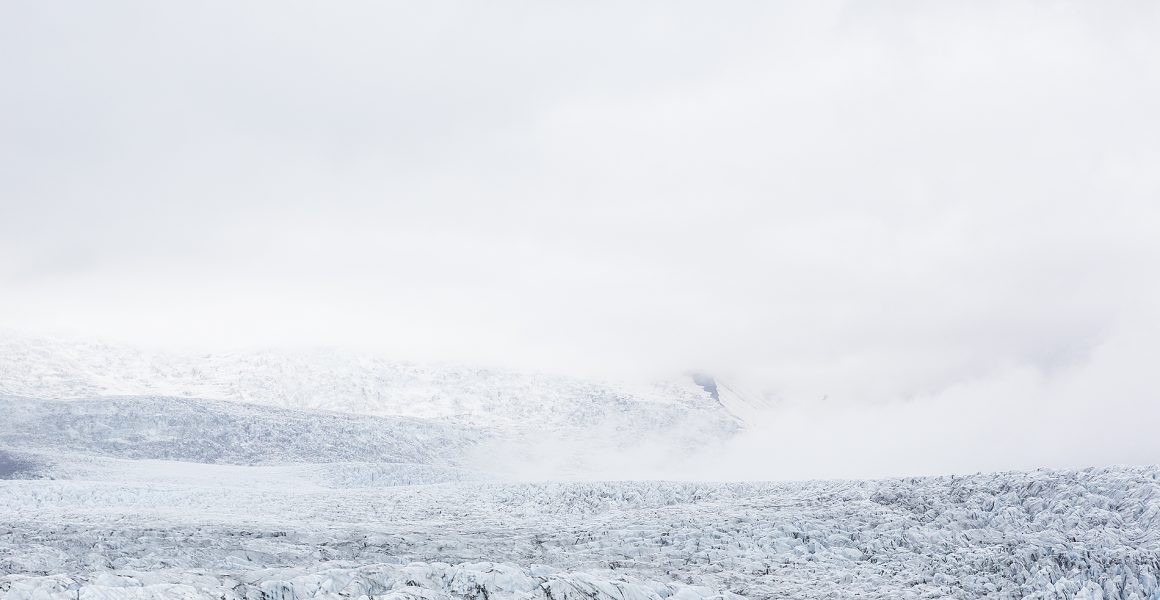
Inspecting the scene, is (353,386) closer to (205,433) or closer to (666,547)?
(205,433)

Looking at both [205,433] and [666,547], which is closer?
[666,547]

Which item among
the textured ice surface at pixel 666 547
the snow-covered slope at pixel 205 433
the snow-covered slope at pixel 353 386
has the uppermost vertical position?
the snow-covered slope at pixel 353 386

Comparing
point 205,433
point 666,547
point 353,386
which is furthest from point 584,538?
point 353,386

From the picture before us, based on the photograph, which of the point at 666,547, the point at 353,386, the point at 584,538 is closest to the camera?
the point at 666,547

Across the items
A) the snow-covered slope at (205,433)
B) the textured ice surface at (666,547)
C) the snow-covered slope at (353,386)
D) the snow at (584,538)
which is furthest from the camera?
the snow-covered slope at (353,386)

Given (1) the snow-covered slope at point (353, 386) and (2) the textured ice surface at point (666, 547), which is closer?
(2) the textured ice surface at point (666, 547)

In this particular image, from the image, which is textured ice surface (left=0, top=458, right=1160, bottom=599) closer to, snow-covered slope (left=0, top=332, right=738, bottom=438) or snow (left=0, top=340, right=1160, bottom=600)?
snow (left=0, top=340, right=1160, bottom=600)

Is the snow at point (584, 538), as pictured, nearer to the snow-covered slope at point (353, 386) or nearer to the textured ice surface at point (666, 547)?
the textured ice surface at point (666, 547)

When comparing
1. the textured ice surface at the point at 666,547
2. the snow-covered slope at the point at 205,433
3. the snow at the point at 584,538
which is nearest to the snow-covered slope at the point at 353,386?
the snow-covered slope at the point at 205,433

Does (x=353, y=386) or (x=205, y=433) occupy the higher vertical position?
(x=353, y=386)

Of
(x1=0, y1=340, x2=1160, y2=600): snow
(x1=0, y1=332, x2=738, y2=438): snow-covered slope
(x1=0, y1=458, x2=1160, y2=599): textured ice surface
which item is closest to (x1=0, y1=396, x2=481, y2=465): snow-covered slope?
(x1=0, y1=332, x2=738, y2=438): snow-covered slope

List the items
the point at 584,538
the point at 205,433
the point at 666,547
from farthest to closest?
the point at 205,433 → the point at 584,538 → the point at 666,547

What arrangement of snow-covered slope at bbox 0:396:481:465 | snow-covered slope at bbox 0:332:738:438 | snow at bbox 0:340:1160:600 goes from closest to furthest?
snow at bbox 0:340:1160:600, snow-covered slope at bbox 0:396:481:465, snow-covered slope at bbox 0:332:738:438

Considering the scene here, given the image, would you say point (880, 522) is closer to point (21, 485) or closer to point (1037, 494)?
point (1037, 494)
